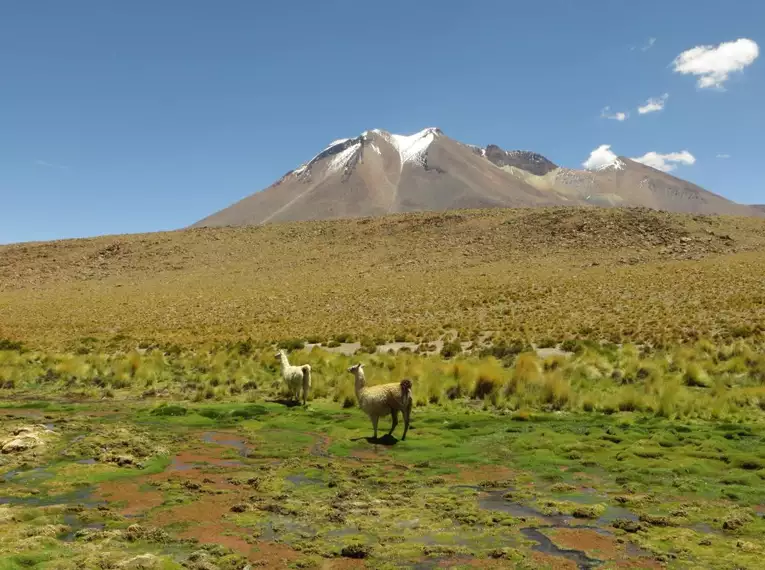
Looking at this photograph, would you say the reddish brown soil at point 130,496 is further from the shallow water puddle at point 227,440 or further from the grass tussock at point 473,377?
the grass tussock at point 473,377

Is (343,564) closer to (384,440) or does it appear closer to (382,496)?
(382,496)

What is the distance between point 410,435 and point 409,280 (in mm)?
42557

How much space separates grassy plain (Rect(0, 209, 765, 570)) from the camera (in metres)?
7.17

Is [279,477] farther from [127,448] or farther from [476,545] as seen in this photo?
[476,545]

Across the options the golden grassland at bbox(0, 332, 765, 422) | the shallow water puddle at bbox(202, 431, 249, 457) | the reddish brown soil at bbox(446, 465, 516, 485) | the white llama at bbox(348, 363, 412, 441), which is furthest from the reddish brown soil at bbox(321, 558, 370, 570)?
the golden grassland at bbox(0, 332, 765, 422)

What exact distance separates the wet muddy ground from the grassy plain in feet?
0.13

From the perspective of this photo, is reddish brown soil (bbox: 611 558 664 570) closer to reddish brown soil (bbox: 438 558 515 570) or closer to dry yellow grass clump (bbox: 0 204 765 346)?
reddish brown soil (bbox: 438 558 515 570)

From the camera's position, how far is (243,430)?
45.8 ft

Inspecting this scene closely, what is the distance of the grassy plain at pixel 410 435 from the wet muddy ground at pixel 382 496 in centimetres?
4

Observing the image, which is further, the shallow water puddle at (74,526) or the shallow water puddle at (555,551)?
the shallow water puddle at (74,526)

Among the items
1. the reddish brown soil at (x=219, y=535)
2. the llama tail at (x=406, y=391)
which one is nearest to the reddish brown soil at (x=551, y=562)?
the reddish brown soil at (x=219, y=535)

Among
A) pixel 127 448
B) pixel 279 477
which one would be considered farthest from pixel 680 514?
pixel 127 448

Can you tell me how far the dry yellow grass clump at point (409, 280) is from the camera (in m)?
32.9

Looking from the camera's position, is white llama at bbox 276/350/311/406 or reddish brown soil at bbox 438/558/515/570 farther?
white llama at bbox 276/350/311/406
